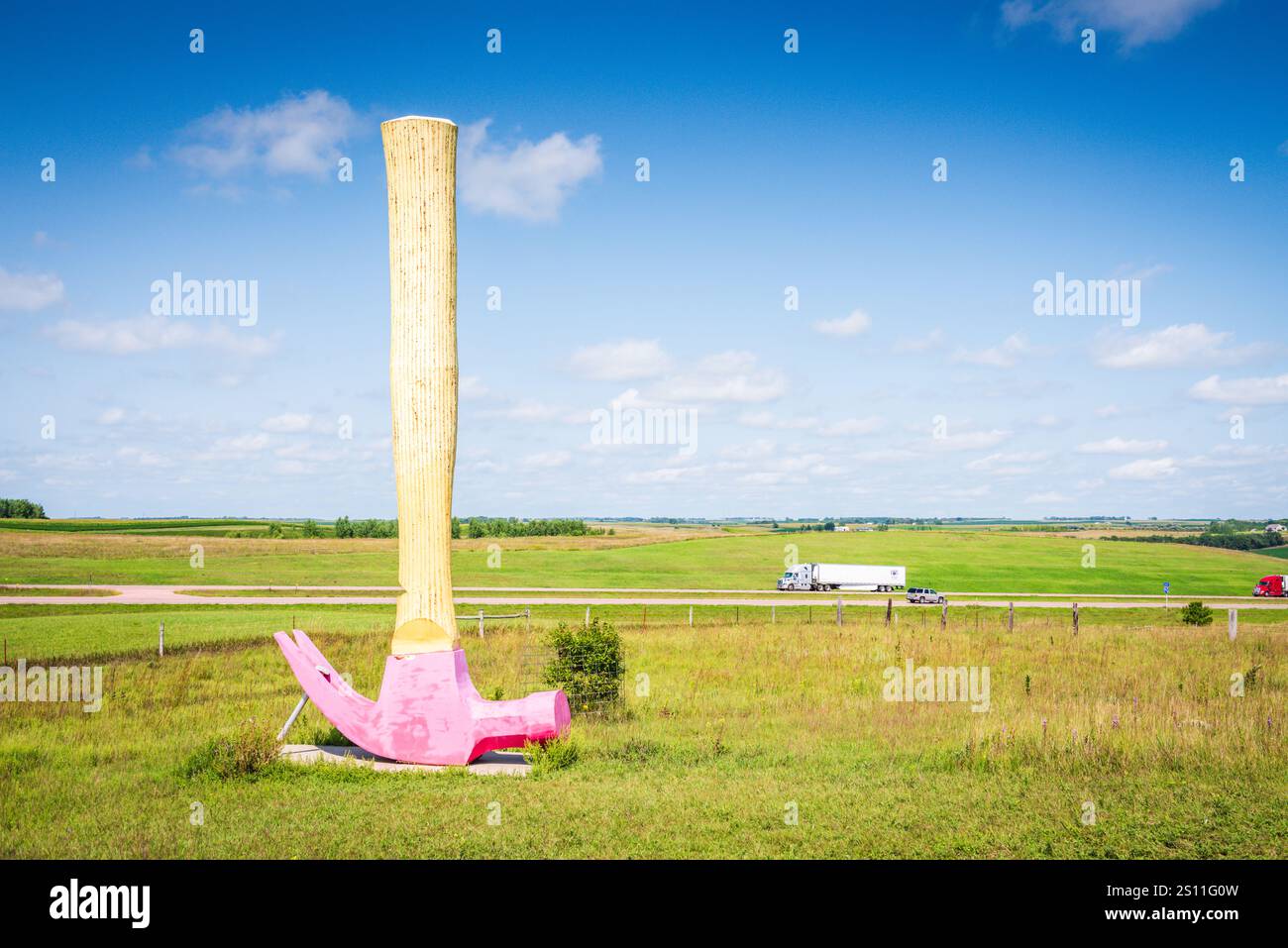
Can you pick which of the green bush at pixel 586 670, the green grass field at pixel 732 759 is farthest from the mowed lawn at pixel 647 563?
the green bush at pixel 586 670

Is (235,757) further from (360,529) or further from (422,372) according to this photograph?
(360,529)

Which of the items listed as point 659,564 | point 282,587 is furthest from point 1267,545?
point 282,587

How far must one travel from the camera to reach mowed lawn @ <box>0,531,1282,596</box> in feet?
192

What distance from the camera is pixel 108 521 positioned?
11438 cm

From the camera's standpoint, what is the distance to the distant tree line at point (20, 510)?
9788cm

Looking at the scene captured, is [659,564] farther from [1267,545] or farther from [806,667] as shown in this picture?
[1267,545]

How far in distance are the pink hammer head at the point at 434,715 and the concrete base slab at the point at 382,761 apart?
0.39 ft

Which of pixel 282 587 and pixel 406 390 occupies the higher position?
pixel 406 390

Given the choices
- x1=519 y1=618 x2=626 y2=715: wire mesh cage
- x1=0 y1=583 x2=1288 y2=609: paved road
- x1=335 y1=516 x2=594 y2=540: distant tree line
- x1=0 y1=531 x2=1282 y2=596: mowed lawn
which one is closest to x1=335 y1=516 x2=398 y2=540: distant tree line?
x1=335 y1=516 x2=594 y2=540: distant tree line

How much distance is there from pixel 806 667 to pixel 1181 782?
9898 mm

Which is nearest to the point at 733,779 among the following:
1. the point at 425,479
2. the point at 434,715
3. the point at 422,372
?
the point at 434,715

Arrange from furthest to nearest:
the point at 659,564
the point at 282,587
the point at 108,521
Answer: the point at 108,521 < the point at 659,564 < the point at 282,587
